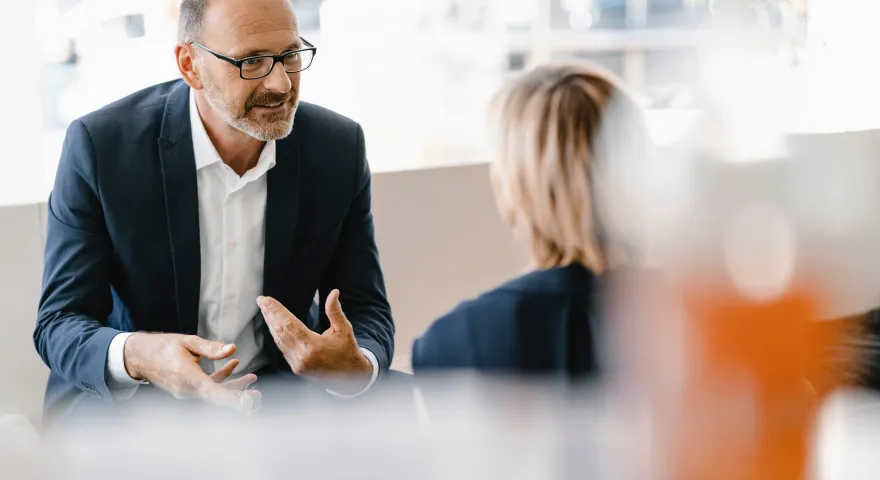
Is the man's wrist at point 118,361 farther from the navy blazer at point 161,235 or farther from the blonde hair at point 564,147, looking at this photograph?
the blonde hair at point 564,147

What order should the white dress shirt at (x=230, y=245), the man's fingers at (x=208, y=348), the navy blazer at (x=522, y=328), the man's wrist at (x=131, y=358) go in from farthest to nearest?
the white dress shirt at (x=230, y=245) → the man's wrist at (x=131, y=358) → the man's fingers at (x=208, y=348) → the navy blazer at (x=522, y=328)

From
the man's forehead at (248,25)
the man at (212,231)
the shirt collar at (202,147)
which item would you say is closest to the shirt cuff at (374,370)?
the man at (212,231)

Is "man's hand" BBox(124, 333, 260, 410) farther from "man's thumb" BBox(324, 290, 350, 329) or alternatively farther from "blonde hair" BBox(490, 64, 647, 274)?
"blonde hair" BBox(490, 64, 647, 274)

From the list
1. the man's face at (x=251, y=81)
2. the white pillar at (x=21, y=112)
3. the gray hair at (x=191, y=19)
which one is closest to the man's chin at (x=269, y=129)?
the man's face at (x=251, y=81)

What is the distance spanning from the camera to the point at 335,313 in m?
0.88

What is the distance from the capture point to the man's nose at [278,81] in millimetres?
975

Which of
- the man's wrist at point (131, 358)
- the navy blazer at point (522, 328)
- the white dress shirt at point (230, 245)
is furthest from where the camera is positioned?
the white dress shirt at point (230, 245)

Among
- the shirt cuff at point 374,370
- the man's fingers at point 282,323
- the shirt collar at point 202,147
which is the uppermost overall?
the shirt collar at point 202,147

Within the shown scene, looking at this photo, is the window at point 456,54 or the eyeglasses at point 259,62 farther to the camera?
the window at point 456,54

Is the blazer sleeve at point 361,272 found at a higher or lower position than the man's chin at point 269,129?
lower

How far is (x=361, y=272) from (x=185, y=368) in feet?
0.85

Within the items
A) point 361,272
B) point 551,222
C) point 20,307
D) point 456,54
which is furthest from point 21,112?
point 551,222

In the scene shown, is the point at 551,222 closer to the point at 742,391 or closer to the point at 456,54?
the point at 742,391

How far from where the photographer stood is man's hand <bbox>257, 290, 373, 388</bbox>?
2.94ft
